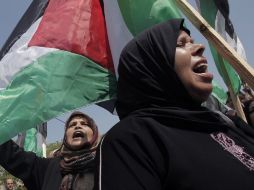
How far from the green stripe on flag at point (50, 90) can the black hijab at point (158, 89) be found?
1.60 m

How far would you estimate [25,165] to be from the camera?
9.99 feet

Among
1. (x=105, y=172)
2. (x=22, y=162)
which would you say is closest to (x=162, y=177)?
(x=105, y=172)

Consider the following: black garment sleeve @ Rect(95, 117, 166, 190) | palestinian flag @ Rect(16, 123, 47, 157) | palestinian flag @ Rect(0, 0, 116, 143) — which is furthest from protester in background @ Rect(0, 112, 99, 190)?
palestinian flag @ Rect(16, 123, 47, 157)

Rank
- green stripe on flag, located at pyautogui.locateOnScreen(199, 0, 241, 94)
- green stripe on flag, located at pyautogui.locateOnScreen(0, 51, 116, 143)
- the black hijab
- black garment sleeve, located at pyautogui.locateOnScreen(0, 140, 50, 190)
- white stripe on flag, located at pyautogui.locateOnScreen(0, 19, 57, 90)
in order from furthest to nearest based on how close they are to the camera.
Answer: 1. white stripe on flag, located at pyautogui.locateOnScreen(0, 19, 57, 90)
2. green stripe on flag, located at pyautogui.locateOnScreen(199, 0, 241, 94)
3. green stripe on flag, located at pyautogui.locateOnScreen(0, 51, 116, 143)
4. black garment sleeve, located at pyautogui.locateOnScreen(0, 140, 50, 190)
5. the black hijab

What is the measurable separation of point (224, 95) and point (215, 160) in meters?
2.86

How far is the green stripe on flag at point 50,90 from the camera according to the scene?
10.3ft

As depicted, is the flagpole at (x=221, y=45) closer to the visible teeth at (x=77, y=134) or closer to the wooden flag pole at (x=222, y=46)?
the wooden flag pole at (x=222, y=46)

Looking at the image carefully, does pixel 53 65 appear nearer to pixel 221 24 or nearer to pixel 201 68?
pixel 221 24

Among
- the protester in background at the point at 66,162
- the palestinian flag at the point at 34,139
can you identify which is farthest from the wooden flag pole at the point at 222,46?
the palestinian flag at the point at 34,139

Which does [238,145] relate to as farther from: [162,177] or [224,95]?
[224,95]

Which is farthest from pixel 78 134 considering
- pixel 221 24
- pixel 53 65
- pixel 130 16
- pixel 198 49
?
pixel 198 49

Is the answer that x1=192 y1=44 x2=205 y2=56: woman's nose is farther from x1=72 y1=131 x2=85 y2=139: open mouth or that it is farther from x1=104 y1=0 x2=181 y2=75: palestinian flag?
x1=104 y1=0 x2=181 y2=75: palestinian flag

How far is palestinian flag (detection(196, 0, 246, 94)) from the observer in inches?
138

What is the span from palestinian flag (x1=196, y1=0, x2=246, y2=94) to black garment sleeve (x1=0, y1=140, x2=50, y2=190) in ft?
4.87
